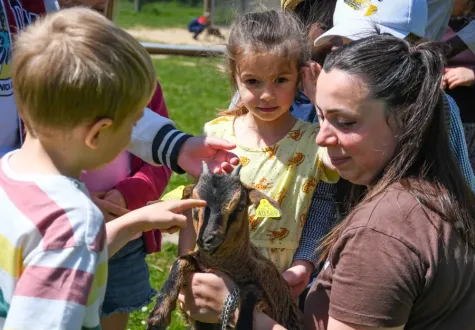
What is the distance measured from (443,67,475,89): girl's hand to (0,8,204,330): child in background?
10.5 ft

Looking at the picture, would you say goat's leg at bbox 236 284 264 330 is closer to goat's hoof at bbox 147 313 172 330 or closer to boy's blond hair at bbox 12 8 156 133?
goat's hoof at bbox 147 313 172 330

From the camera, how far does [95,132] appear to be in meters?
1.96

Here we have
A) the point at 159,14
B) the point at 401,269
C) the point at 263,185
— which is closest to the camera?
the point at 401,269

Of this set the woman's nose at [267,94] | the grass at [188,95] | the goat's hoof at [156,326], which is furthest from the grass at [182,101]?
the goat's hoof at [156,326]

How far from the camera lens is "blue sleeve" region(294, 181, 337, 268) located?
10.9 ft

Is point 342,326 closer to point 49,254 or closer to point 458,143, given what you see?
point 49,254

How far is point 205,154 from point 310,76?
29.8 inches

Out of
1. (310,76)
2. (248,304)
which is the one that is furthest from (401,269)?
(310,76)

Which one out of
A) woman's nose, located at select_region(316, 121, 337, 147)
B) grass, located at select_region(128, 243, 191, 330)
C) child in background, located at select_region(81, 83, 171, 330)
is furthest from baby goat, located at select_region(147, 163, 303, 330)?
grass, located at select_region(128, 243, 191, 330)

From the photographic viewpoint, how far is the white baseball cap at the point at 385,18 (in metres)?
3.49

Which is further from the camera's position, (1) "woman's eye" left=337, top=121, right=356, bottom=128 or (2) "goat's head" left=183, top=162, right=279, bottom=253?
(2) "goat's head" left=183, top=162, right=279, bottom=253

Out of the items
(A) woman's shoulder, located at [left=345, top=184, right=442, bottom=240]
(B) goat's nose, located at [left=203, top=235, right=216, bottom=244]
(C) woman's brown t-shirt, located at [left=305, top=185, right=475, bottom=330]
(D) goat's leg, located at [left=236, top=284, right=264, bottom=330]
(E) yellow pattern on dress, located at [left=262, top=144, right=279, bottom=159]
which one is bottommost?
(D) goat's leg, located at [left=236, top=284, right=264, bottom=330]

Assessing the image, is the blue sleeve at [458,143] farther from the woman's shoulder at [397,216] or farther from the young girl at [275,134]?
the woman's shoulder at [397,216]

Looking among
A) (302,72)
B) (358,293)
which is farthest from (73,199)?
(302,72)
